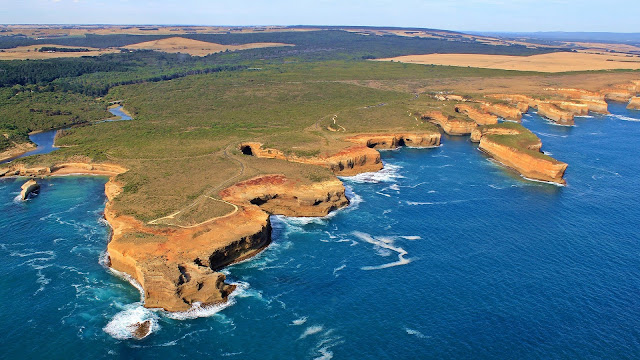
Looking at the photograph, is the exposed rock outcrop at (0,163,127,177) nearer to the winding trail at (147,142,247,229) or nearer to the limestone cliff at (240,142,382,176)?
the winding trail at (147,142,247,229)

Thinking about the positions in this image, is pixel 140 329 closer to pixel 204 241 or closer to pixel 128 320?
pixel 128 320

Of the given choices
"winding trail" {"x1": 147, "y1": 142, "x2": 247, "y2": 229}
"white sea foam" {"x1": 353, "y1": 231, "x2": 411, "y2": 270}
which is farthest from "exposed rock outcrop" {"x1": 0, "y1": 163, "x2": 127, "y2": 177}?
"white sea foam" {"x1": 353, "y1": 231, "x2": 411, "y2": 270}

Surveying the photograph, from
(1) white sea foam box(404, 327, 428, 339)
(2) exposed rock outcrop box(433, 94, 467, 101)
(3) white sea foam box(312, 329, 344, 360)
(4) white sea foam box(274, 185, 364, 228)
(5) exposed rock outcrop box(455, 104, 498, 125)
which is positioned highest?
(2) exposed rock outcrop box(433, 94, 467, 101)

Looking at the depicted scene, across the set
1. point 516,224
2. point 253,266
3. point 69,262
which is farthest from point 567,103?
point 69,262

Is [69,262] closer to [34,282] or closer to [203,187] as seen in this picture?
[34,282]

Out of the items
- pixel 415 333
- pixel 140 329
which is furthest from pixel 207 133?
pixel 415 333
